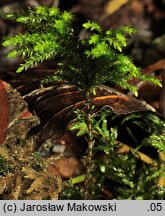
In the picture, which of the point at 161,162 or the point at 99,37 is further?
the point at 161,162

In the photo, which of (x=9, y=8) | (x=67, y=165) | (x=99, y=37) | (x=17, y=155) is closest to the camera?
(x=99, y=37)

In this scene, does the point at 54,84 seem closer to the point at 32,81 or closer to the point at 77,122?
the point at 32,81

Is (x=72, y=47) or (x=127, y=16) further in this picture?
(x=127, y=16)

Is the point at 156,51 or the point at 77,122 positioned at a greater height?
the point at 156,51

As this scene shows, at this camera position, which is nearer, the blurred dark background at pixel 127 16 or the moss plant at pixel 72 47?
the moss plant at pixel 72 47

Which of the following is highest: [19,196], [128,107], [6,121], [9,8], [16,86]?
[9,8]

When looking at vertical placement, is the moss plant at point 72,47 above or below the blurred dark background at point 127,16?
below

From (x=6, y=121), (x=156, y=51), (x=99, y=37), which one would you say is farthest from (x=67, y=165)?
(x=156, y=51)

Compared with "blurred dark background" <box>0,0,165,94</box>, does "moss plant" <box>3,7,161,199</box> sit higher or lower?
lower

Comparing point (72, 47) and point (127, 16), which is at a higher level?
point (127, 16)

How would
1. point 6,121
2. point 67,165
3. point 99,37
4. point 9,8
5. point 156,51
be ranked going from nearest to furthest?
point 99,37 < point 6,121 < point 67,165 < point 156,51 < point 9,8

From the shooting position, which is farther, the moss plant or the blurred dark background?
the blurred dark background
